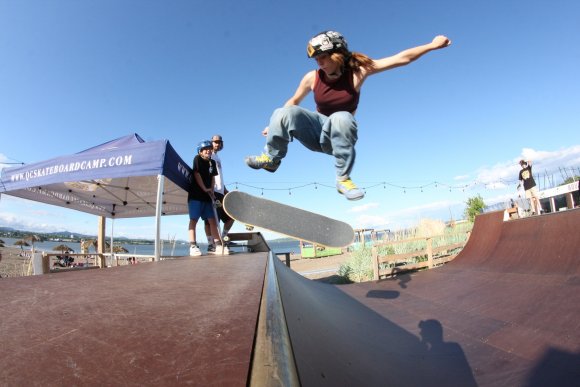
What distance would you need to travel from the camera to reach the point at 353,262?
8.02 m

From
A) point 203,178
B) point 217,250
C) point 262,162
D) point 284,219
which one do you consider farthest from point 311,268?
point 262,162

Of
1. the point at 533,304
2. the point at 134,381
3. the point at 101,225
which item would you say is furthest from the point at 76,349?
the point at 101,225

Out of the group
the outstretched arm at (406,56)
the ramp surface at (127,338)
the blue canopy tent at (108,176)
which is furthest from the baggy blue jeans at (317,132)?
the blue canopy tent at (108,176)

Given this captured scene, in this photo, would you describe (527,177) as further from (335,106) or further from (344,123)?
(344,123)

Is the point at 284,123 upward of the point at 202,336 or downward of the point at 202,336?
upward

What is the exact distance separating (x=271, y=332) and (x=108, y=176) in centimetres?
455

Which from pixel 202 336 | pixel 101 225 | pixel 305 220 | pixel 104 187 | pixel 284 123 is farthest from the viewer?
pixel 101 225

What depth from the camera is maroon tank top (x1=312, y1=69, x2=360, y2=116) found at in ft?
7.29

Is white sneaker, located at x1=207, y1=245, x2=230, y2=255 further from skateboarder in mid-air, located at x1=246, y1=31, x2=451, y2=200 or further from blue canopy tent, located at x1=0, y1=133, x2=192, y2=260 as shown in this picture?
skateboarder in mid-air, located at x1=246, y1=31, x2=451, y2=200

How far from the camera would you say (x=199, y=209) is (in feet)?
13.7

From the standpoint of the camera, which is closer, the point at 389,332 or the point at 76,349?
the point at 76,349

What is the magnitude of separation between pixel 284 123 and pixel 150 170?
107 inches

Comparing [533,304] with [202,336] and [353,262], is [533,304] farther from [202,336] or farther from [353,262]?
[353,262]

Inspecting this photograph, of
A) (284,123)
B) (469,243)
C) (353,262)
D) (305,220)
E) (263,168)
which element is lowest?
(353,262)
